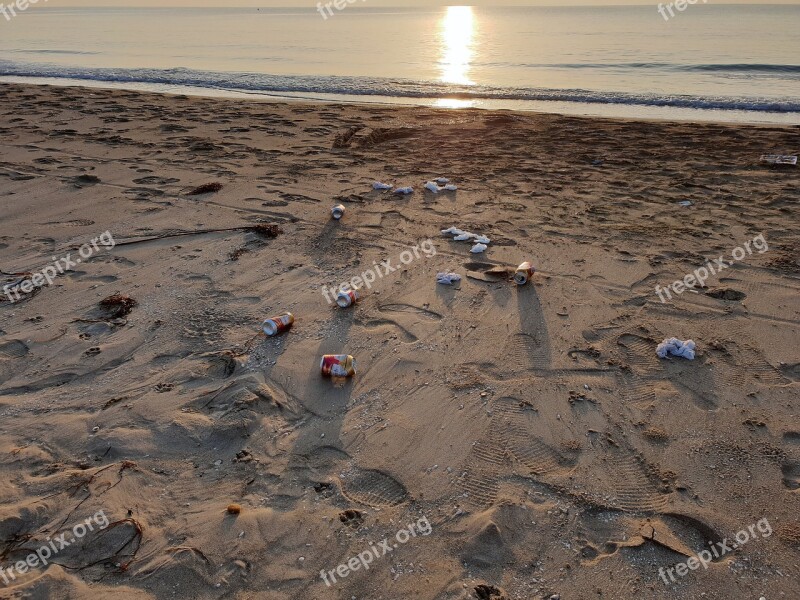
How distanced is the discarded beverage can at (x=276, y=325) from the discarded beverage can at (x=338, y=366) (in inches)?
24.0

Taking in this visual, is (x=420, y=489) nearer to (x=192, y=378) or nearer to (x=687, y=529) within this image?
(x=687, y=529)

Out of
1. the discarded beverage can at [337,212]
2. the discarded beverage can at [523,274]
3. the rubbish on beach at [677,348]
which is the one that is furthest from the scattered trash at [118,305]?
the rubbish on beach at [677,348]

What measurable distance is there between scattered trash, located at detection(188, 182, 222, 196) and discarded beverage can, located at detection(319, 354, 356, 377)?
13.8ft

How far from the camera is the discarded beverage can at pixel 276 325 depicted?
167 inches

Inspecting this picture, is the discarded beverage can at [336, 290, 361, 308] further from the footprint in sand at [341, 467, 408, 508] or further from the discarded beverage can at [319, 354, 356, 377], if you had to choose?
the footprint in sand at [341, 467, 408, 508]

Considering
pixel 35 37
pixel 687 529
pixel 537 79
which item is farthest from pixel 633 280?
pixel 35 37

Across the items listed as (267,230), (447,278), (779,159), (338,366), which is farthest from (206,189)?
(779,159)

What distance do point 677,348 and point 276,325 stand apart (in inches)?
119

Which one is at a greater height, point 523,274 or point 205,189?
point 205,189

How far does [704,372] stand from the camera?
154 inches

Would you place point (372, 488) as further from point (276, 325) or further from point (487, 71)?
point (487, 71)

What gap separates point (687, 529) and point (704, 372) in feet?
4.78

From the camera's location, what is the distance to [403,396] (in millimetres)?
3717

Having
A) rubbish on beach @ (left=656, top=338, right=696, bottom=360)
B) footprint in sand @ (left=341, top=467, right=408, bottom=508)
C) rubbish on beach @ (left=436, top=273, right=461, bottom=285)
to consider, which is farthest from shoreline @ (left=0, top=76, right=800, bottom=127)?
footprint in sand @ (left=341, top=467, right=408, bottom=508)
